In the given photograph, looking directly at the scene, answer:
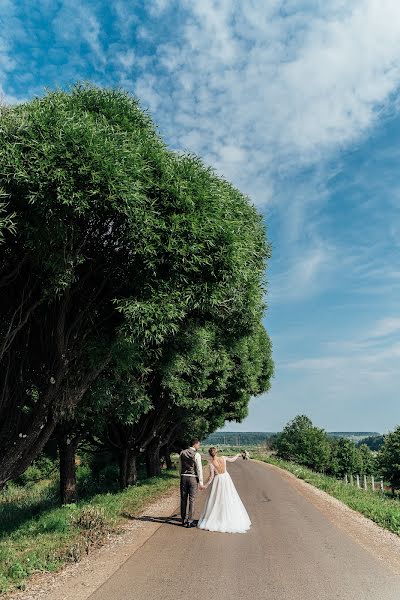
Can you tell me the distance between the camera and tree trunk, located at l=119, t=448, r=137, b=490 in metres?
23.7

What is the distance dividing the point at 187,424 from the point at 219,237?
26.1 metres

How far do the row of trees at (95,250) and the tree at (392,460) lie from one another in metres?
44.6

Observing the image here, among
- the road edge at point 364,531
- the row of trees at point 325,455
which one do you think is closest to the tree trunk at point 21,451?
the road edge at point 364,531

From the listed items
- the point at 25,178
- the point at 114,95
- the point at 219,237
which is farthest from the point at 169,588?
the point at 114,95

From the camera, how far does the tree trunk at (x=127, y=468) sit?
934 inches

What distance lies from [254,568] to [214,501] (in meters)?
3.88

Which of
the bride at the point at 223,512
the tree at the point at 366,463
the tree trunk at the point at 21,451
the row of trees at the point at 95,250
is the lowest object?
the tree at the point at 366,463

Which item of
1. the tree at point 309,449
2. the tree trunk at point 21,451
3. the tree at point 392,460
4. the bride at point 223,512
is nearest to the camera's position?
the tree trunk at point 21,451

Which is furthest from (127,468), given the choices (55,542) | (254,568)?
(254,568)

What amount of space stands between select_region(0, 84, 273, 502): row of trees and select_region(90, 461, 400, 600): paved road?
11.7 feet

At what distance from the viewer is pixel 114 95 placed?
8922mm

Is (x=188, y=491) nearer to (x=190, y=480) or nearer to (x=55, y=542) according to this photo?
(x=190, y=480)

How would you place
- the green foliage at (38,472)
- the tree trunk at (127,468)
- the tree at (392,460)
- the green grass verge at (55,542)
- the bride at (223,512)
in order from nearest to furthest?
1. the green grass verge at (55,542)
2. the bride at (223,512)
3. the tree trunk at (127,468)
4. the green foliage at (38,472)
5. the tree at (392,460)

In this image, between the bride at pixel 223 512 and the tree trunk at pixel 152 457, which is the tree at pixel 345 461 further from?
the bride at pixel 223 512
